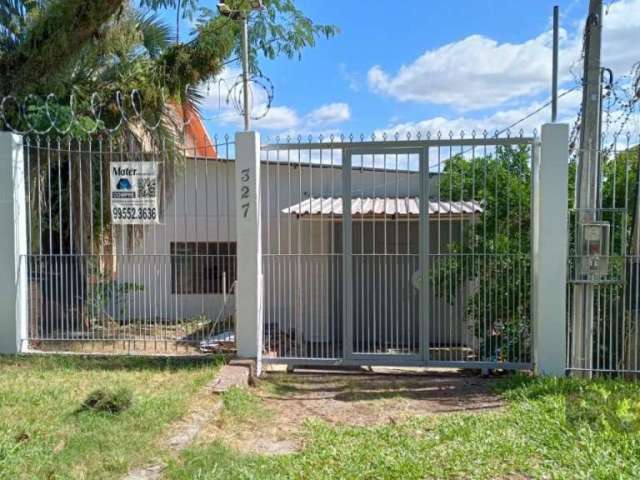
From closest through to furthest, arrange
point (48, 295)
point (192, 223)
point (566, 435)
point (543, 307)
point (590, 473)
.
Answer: point (590, 473) → point (566, 435) → point (543, 307) → point (48, 295) → point (192, 223)

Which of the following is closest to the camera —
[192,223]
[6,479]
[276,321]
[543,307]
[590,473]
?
[6,479]

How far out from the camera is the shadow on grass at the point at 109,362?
6.60 m

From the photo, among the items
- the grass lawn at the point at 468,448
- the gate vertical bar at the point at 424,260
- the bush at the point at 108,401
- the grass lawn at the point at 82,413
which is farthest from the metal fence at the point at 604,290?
the bush at the point at 108,401

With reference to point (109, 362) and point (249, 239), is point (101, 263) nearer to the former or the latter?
point (109, 362)

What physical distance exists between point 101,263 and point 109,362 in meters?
1.92

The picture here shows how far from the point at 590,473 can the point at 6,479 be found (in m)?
3.74

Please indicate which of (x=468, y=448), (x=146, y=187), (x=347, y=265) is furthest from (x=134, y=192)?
(x=468, y=448)

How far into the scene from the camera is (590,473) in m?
3.73

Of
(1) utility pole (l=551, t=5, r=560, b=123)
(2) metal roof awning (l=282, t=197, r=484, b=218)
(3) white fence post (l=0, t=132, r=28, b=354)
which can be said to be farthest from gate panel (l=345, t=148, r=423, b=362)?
(3) white fence post (l=0, t=132, r=28, b=354)

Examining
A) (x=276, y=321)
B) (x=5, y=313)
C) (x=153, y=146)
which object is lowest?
(x=276, y=321)

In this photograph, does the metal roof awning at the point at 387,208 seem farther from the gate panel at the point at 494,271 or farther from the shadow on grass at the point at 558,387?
the shadow on grass at the point at 558,387

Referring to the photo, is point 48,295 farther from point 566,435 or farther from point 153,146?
point 566,435

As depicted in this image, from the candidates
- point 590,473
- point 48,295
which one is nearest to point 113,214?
point 48,295

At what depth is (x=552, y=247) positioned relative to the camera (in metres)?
6.09
